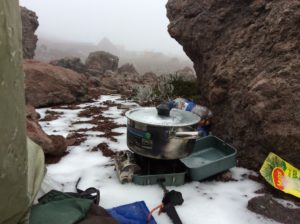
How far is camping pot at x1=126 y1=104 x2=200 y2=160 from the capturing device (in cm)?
306

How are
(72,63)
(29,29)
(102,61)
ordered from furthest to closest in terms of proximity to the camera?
(102,61) → (72,63) → (29,29)

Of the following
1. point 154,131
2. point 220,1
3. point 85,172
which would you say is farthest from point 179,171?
point 220,1

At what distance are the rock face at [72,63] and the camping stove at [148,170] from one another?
1261cm

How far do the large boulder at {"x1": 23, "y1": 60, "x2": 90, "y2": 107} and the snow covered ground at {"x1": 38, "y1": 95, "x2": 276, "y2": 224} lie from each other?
3294 millimetres

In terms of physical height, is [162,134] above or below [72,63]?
below


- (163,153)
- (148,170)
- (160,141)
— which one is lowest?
(148,170)

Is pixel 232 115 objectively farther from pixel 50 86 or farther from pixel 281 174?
pixel 50 86

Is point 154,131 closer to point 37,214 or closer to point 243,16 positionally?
point 37,214

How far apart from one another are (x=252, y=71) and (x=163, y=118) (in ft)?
4.66

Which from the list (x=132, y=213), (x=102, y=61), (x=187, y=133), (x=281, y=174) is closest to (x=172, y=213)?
(x=132, y=213)

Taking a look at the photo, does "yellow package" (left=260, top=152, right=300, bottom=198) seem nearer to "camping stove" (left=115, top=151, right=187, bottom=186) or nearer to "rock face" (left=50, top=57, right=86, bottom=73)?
"camping stove" (left=115, top=151, right=187, bottom=186)

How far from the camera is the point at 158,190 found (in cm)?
313

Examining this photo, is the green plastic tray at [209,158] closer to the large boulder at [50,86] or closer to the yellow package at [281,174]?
the yellow package at [281,174]

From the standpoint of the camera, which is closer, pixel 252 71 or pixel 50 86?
pixel 252 71
